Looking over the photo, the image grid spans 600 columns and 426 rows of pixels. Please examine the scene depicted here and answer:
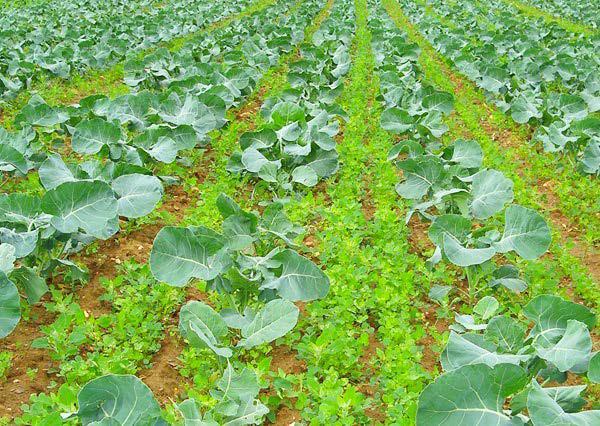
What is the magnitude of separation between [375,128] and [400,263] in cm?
367

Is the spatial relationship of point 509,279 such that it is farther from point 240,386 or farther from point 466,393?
point 240,386

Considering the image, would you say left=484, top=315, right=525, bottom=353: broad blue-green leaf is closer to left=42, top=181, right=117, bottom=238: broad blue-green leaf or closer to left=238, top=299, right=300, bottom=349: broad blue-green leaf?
left=238, top=299, right=300, bottom=349: broad blue-green leaf

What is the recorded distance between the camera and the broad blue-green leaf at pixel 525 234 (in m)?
3.53

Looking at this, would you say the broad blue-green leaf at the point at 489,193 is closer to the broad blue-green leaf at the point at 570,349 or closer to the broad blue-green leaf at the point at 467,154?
the broad blue-green leaf at the point at 467,154

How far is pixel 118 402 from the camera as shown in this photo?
2.27 meters

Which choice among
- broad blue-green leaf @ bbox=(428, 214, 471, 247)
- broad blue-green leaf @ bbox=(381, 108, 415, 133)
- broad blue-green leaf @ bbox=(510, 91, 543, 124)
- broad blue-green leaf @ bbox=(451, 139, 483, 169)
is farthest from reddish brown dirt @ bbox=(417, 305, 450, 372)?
broad blue-green leaf @ bbox=(510, 91, 543, 124)

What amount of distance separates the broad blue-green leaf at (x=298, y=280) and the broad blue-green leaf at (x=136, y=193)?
1040mm

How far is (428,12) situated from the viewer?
21219mm

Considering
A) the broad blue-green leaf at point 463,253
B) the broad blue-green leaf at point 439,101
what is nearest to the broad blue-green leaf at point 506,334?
the broad blue-green leaf at point 463,253

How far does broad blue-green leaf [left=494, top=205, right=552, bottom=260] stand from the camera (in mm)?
3527

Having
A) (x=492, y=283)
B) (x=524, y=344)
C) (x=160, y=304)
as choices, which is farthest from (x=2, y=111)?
(x=524, y=344)

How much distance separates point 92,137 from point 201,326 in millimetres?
2762

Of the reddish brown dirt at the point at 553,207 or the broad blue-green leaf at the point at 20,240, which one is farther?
the reddish brown dirt at the point at 553,207

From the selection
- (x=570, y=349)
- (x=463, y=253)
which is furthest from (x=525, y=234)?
(x=570, y=349)
